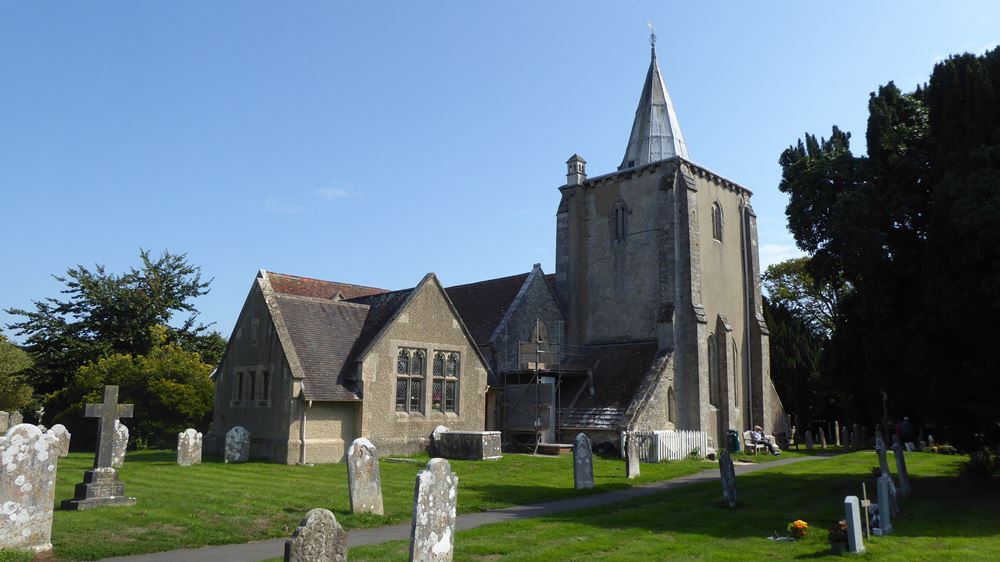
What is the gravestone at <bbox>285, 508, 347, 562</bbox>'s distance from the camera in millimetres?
6789

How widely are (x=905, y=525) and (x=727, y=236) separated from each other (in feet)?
78.3

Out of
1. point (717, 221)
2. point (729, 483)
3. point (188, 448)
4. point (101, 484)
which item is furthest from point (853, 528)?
point (717, 221)

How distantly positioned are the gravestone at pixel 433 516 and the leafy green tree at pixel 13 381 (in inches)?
1544

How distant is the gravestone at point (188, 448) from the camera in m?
21.1

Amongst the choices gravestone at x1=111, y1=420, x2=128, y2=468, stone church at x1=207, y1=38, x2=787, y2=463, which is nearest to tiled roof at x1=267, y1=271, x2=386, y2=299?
stone church at x1=207, y1=38, x2=787, y2=463

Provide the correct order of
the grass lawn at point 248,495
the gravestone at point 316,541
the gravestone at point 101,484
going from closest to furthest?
1. the gravestone at point 316,541
2. the grass lawn at point 248,495
3. the gravestone at point 101,484

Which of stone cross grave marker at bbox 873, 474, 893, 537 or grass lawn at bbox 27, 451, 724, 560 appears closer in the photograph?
grass lawn at bbox 27, 451, 724, 560

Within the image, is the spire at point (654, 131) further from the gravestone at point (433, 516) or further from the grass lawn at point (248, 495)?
the gravestone at point (433, 516)

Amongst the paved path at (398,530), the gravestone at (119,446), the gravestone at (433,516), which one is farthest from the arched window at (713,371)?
the gravestone at (433,516)

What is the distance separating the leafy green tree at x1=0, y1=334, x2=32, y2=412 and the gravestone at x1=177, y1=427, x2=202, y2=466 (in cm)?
2476

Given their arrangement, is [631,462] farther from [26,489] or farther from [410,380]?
[26,489]

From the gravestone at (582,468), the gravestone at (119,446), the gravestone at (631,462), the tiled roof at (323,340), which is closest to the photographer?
the gravestone at (582,468)

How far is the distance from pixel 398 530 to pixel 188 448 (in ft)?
38.5

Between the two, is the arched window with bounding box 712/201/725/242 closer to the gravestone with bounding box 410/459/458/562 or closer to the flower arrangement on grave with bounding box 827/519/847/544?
the flower arrangement on grave with bounding box 827/519/847/544
